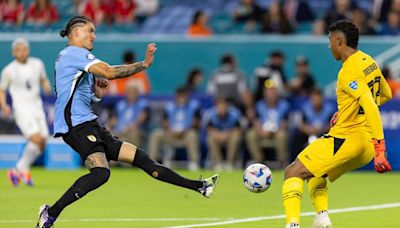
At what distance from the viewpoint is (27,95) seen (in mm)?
19812

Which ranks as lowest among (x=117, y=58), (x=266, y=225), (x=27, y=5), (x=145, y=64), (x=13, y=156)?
(x=266, y=225)

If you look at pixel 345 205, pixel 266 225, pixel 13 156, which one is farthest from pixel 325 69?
pixel 266 225

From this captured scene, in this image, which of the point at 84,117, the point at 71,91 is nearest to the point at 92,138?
the point at 84,117

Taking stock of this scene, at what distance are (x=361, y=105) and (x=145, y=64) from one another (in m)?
2.21

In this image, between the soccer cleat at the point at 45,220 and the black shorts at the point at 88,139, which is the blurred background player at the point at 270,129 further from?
the soccer cleat at the point at 45,220

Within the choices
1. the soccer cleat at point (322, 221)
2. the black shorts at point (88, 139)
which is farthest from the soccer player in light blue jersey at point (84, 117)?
Answer: the soccer cleat at point (322, 221)

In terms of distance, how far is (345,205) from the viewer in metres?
15.5

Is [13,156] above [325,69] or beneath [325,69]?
beneath

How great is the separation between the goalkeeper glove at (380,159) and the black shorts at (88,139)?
2975 mm

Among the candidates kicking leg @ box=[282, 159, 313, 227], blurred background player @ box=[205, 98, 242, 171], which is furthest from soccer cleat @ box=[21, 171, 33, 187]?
kicking leg @ box=[282, 159, 313, 227]

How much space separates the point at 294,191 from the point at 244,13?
1641cm

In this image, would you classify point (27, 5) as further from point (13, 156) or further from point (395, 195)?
point (395, 195)

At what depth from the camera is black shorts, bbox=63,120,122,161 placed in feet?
38.9

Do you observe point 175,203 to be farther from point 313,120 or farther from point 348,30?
point 313,120
